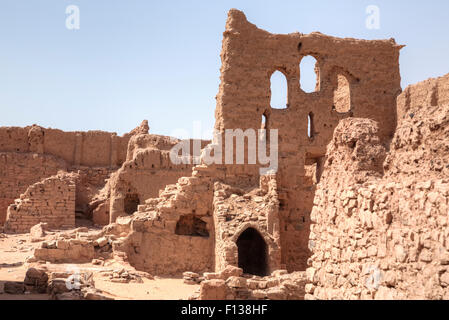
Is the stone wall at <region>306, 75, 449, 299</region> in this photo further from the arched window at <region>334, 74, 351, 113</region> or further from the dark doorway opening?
the dark doorway opening

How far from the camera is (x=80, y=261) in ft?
46.0

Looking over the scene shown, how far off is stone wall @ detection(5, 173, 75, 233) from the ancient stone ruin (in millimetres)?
50

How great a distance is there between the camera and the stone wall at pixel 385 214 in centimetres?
438

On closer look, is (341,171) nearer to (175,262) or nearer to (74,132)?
(175,262)

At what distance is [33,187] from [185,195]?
342 inches

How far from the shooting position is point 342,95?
1967 centimetres

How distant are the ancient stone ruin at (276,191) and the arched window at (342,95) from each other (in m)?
0.08

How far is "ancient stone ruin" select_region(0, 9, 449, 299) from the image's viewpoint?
5.02 metres

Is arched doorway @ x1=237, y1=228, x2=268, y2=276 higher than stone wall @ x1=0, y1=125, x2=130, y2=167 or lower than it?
lower

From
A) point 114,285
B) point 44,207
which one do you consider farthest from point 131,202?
point 114,285

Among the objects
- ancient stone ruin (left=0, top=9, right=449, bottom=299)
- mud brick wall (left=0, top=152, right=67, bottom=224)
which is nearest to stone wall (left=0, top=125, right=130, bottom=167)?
ancient stone ruin (left=0, top=9, right=449, bottom=299)

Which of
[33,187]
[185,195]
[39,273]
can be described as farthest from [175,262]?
[33,187]

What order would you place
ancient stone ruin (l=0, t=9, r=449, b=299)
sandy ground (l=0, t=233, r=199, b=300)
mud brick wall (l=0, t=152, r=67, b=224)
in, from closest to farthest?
ancient stone ruin (l=0, t=9, r=449, b=299) → sandy ground (l=0, t=233, r=199, b=300) → mud brick wall (l=0, t=152, r=67, b=224)
